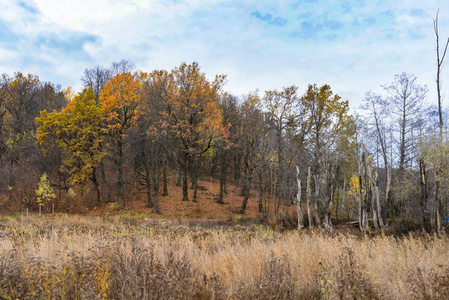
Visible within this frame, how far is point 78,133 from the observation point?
945 inches

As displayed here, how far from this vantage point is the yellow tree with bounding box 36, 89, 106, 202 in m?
23.4

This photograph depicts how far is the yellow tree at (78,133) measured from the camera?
2338 cm

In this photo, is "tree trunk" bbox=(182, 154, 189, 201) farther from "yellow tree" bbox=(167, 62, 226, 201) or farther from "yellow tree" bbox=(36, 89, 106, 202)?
"yellow tree" bbox=(36, 89, 106, 202)

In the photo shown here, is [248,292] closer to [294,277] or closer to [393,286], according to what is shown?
[294,277]

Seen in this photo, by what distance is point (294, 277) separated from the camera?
417 centimetres

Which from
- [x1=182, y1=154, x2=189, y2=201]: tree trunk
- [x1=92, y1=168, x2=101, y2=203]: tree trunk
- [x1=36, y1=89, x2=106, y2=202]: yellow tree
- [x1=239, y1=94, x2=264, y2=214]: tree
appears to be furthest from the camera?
[x1=182, y1=154, x2=189, y2=201]: tree trunk

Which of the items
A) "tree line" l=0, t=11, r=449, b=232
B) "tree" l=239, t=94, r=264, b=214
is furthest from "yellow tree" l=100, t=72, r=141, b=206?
"tree" l=239, t=94, r=264, b=214

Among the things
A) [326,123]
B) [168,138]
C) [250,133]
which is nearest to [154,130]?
[168,138]

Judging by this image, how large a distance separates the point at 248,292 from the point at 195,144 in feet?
75.5

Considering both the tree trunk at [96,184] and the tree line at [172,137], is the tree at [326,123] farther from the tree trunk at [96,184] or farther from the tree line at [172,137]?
the tree trunk at [96,184]

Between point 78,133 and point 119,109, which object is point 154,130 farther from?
point 78,133

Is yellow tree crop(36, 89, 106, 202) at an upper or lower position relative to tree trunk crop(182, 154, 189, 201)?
upper

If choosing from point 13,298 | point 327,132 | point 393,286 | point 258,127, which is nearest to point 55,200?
point 258,127

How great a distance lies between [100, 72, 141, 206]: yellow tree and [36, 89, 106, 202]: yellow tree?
84cm
